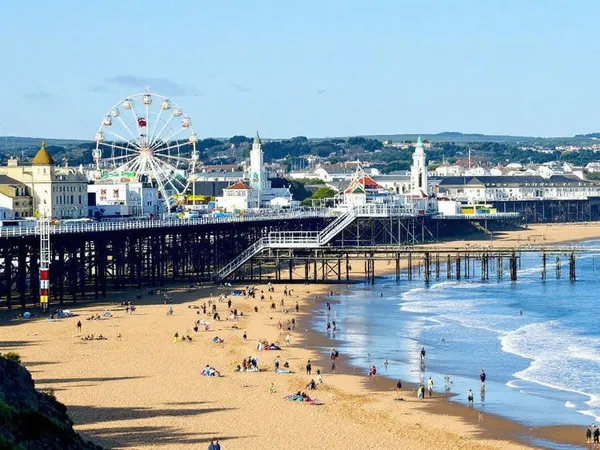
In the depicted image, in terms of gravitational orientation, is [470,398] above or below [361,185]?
below

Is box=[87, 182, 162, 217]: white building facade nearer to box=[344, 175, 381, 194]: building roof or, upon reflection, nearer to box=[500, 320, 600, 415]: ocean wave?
box=[344, 175, 381, 194]: building roof

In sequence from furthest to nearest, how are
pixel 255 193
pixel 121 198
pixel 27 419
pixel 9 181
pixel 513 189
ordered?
pixel 513 189
pixel 255 193
pixel 121 198
pixel 9 181
pixel 27 419

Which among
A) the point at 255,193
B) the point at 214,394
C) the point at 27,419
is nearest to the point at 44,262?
the point at 214,394

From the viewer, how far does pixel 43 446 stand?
18.9 meters

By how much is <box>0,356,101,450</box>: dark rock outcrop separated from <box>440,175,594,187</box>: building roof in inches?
4993

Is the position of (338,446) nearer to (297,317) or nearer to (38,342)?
(38,342)

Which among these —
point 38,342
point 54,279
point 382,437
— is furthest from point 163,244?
point 382,437

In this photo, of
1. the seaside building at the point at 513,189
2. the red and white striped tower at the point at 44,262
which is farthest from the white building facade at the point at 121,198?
the seaside building at the point at 513,189

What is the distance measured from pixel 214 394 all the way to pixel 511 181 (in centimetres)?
12543

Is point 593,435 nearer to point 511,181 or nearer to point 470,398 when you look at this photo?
point 470,398

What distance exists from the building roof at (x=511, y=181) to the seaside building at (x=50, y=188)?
8103 cm

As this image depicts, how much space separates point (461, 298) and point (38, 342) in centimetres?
2283

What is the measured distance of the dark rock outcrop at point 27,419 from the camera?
18.3 metres

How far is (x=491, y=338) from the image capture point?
4375 centimetres
